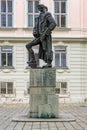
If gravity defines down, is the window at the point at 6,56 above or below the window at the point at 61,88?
above

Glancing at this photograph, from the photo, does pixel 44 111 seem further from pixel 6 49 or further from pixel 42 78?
pixel 6 49

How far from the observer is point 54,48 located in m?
35.6

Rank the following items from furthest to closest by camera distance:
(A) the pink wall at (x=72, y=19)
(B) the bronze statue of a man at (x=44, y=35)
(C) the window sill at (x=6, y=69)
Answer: (A) the pink wall at (x=72, y=19) → (C) the window sill at (x=6, y=69) → (B) the bronze statue of a man at (x=44, y=35)

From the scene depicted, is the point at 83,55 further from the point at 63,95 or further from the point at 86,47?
the point at 63,95

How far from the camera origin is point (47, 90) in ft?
58.9

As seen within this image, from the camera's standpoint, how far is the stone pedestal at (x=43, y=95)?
1781 cm

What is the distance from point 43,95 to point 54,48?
17871mm

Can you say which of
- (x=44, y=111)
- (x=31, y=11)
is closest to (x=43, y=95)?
(x=44, y=111)

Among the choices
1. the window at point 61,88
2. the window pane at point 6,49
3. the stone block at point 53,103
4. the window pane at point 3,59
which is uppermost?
the window pane at point 6,49

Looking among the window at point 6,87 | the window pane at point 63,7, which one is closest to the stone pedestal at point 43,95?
the window at point 6,87

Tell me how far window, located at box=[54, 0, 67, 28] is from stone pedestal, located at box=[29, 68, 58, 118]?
1819cm

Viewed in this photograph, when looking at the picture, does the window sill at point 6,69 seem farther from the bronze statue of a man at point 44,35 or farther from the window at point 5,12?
the bronze statue of a man at point 44,35

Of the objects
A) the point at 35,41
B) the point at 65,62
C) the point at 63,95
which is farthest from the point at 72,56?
the point at 35,41

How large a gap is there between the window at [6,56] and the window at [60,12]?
171 inches
